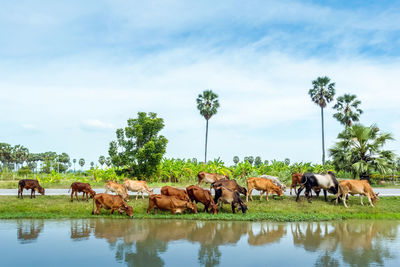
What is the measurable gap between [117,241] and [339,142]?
19.0 meters

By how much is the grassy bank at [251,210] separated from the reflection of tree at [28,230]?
2.89ft

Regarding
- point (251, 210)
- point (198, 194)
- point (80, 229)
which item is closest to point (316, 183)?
point (251, 210)

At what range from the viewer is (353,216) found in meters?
13.8

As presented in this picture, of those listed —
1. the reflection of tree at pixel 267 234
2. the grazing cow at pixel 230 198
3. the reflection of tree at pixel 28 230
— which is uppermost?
the grazing cow at pixel 230 198

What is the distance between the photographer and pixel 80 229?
10.7 metres

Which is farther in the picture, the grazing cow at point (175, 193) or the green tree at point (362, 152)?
the green tree at point (362, 152)

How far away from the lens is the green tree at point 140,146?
27.4m

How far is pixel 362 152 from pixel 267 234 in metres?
15.2

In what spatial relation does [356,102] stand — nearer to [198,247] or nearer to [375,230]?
[375,230]

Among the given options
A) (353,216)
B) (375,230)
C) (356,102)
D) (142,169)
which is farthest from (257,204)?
(356,102)

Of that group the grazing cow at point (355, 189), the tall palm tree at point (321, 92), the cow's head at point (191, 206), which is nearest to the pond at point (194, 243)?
the cow's head at point (191, 206)

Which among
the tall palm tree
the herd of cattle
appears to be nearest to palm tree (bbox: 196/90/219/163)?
the tall palm tree

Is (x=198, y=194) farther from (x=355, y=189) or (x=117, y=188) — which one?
(x=355, y=189)

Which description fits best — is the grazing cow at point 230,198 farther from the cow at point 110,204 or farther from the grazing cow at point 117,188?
the grazing cow at point 117,188
